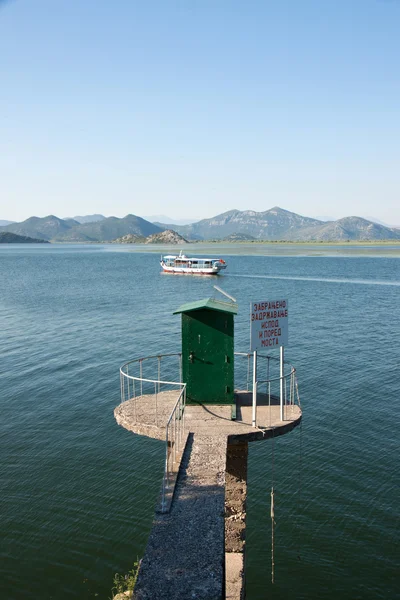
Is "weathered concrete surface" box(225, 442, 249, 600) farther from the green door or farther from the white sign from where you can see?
the white sign

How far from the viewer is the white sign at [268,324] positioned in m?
13.2

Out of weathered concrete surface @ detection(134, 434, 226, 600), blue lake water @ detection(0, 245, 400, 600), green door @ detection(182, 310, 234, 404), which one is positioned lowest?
blue lake water @ detection(0, 245, 400, 600)

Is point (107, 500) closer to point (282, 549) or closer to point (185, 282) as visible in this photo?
point (282, 549)

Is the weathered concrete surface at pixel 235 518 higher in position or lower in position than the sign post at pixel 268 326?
lower

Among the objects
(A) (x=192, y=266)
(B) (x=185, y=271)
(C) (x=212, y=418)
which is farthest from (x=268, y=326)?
(A) (x=192, y=266)

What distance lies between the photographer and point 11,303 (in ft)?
212

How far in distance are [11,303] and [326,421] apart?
5076cm

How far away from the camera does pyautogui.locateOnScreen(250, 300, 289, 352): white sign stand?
1320 cm

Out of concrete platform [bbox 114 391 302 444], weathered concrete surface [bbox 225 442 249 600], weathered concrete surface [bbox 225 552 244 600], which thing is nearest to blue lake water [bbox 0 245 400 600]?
weathered concrete surface [bbox 225 552 244 600]

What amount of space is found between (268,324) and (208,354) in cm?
187

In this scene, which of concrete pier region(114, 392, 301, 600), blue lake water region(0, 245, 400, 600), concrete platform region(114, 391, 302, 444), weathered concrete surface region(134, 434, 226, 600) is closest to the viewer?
weathered concrete surface region(134, 434, 226, 600)

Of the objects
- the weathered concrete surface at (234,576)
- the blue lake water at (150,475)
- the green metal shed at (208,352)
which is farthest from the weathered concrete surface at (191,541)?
the blue lake water at (150,475)

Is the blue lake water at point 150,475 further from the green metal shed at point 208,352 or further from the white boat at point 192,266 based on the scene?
the white boat at point 192,266

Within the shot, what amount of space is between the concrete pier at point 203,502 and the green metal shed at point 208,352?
20.9 inches
